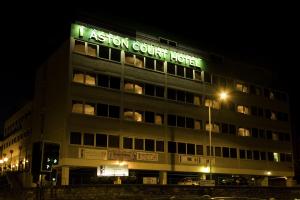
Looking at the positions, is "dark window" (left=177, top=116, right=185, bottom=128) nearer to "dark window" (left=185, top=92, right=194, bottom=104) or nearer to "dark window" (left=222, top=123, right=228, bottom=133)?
"dark window" (left=185, top=92, right=194, bottom=104)

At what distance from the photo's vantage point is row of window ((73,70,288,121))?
1773 inches

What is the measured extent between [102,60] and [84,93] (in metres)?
3.99

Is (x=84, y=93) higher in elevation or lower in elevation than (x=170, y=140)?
higher

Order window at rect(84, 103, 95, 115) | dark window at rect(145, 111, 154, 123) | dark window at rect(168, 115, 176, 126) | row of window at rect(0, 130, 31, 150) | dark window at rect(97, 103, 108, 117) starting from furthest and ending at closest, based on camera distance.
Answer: row of window at rect(0, 130, 31, 150) < dark window at rect(168, 115, 176, 126) < dark window at rect(145, 111, 154, 123) < dark window at rect(97, 103, 108, 117) < window at rect(84, 103, 95, 115)

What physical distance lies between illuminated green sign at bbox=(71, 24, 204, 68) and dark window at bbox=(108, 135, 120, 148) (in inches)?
365

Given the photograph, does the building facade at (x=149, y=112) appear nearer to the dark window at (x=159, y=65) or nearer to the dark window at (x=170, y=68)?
the dark window at (x=170, y=68)

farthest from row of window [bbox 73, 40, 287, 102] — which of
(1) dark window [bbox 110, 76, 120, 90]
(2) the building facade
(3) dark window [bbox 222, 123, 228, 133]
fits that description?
(3) dark window [bbox 222, 123, 228, 133]

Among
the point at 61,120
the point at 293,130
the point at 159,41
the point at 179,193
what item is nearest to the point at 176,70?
the point at 159,41

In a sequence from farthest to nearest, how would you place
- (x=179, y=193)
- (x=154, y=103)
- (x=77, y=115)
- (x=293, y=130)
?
(x=293, y=130)
(x=154, y=103)
(x=77, y=115)
(x=179, y=193)

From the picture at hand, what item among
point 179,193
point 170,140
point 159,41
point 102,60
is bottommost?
point 179,193

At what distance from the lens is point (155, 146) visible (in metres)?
48.5

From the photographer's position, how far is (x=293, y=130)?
76.9 meters

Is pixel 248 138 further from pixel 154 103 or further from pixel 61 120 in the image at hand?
pixel 61 120

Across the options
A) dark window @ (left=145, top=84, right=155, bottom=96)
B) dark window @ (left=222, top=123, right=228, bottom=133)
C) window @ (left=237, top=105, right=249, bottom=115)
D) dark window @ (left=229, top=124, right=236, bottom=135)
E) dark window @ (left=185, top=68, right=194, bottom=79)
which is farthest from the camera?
window @ (left=237, top=105, right=249, bottom=115)
